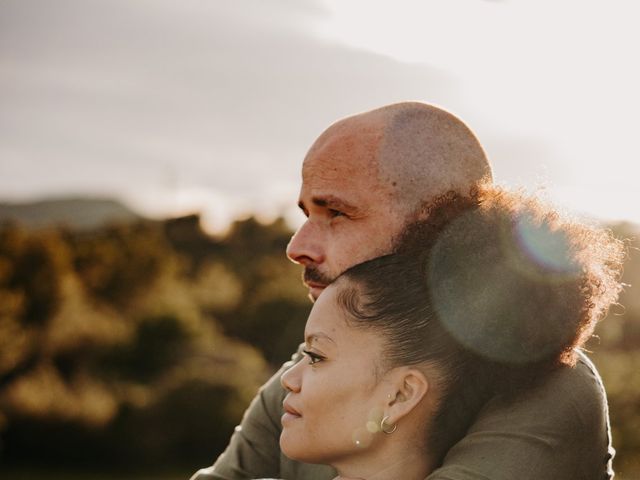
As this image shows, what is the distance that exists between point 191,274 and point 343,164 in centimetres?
2737

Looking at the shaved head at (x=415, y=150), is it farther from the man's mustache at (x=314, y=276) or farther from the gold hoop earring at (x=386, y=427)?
the gold hoop earring at (x=386, y=427)

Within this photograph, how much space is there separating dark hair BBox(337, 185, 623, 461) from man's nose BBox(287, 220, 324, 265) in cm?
59

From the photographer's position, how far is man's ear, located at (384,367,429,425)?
2260mm

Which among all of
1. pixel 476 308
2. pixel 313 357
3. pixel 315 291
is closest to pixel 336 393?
pixel 313 357

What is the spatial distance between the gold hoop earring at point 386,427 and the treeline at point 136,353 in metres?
13.3

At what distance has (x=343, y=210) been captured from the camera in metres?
2.99

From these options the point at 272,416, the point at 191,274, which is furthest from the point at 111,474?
the point at 272,416

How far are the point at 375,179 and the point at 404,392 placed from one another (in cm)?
88

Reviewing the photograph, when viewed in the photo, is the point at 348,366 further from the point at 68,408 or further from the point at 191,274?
the point at 191,274

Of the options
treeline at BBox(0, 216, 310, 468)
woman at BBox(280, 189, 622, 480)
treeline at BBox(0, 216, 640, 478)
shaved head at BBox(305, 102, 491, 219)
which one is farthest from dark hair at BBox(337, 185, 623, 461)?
treeline at BBox(0, 216, 310, 468)

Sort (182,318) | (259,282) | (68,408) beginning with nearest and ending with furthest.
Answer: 1. (68,408)
2. (182,318)
3. (259,282)

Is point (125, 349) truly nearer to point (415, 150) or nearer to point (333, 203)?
point (333, 203)

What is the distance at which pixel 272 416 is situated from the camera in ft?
10.7

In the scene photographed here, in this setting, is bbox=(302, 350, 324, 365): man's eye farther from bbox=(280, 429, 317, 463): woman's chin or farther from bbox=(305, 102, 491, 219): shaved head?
bbox=(305, 102, 491, 219): shaved head
